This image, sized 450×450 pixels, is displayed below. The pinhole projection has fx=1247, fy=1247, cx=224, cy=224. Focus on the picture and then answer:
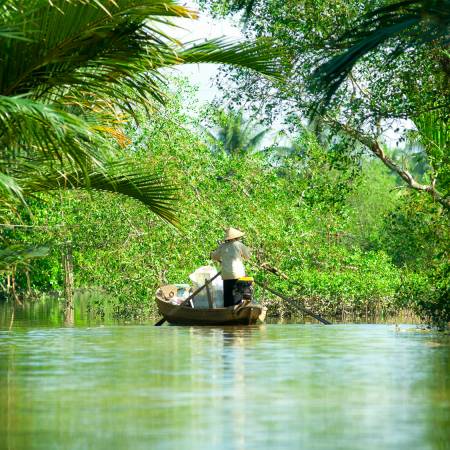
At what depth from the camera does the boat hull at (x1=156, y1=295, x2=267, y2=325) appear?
79.0 ft

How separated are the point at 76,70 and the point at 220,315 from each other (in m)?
11.9

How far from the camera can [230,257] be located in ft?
78.3

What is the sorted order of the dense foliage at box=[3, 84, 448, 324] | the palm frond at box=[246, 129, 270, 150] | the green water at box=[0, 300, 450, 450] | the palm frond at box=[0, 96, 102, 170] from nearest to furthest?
the green water at box=[0, 300, 450, 450] → the palm frond at box=[0, 96, 102, 170] → the dense foliage at box=[3, 84, 448, 324] → the palm frond at box=[246, 129, 270, 150]

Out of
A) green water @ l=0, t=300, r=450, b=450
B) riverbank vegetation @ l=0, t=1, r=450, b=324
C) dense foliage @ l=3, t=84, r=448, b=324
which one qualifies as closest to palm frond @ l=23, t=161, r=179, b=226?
green water @ l=0, t=300, r=450, b=450

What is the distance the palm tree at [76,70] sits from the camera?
38.1ft

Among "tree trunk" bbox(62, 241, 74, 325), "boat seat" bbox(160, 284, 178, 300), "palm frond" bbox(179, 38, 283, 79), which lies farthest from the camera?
"tree trunk" bbox(62, 241, 74, 325)

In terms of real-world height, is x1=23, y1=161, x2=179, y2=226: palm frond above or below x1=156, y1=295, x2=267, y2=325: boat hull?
above

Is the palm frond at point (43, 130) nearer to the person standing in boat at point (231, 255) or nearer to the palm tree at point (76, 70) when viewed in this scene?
the palm tree at point (76, 70)

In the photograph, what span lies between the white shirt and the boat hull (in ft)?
2.16

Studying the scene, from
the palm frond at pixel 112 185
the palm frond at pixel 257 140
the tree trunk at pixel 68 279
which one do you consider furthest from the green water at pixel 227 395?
the palm frond at pixel 257 140

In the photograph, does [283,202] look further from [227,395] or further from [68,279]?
[227,395]

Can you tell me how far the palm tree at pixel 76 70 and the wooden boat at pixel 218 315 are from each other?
407 inches

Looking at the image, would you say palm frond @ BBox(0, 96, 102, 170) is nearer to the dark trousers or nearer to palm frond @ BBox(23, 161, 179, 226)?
palm frond @ BBox(23, 161, 179, 226)

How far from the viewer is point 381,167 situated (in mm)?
88375
